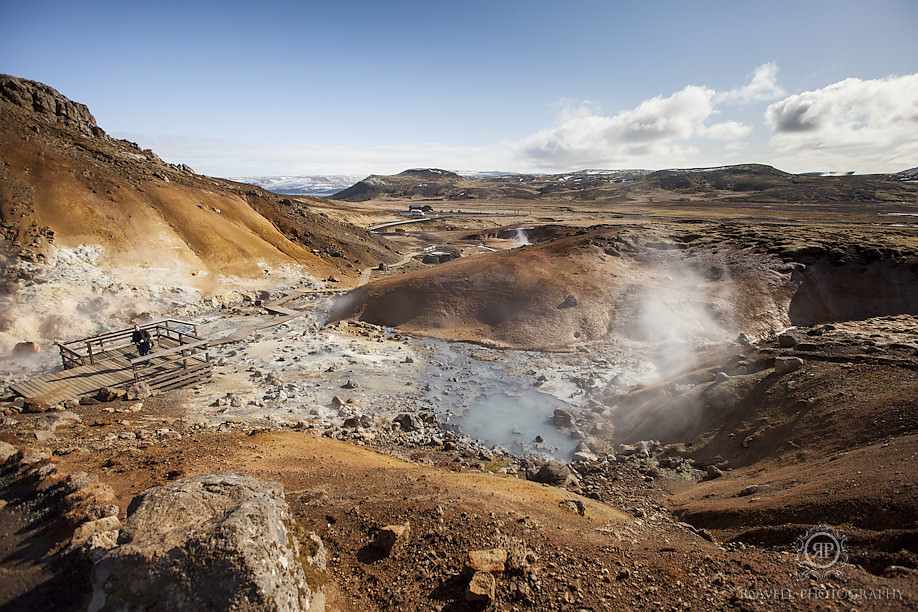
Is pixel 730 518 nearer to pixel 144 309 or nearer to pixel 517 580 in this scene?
pixel 517 580

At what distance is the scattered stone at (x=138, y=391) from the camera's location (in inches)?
526

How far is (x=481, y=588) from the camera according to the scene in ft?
17.2

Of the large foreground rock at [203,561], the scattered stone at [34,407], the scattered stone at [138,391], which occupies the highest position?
the large foreground rock at [203,561]

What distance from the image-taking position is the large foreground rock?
4.25 m

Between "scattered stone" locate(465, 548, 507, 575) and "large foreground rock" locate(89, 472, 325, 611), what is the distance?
1.80m

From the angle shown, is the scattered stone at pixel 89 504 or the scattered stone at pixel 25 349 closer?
the scattered stone at pixel 89 504

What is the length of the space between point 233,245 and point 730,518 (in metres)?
30.9

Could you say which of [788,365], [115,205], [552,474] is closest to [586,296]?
[788,365]

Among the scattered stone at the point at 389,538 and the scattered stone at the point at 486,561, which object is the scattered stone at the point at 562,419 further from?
the scattered stone at the point at 389,538

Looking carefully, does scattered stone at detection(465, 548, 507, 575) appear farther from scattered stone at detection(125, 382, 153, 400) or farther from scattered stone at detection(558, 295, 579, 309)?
scattered stone at detection(558, 295, 579, 309)

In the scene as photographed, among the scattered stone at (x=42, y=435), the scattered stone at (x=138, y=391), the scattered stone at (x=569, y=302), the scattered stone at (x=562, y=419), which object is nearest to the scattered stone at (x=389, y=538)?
the scattered stone at (x=42, y=435)

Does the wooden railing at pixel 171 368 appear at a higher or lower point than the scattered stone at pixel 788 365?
lower

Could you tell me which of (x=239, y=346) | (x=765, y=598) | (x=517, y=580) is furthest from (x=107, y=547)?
(x=239, y=346)

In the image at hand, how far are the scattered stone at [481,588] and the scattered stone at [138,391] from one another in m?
12.6
